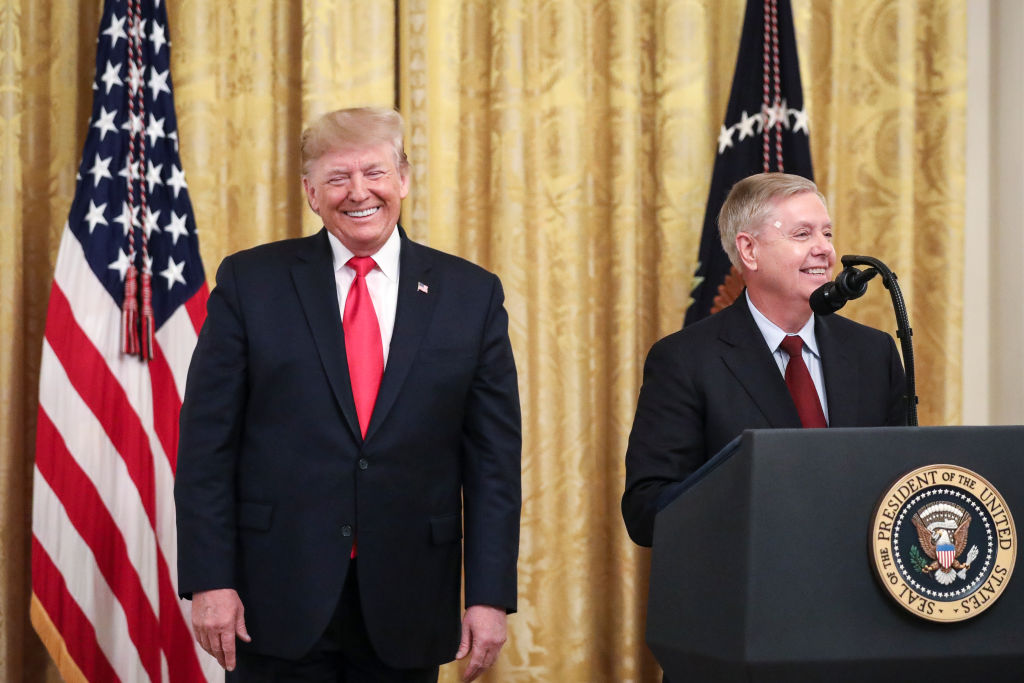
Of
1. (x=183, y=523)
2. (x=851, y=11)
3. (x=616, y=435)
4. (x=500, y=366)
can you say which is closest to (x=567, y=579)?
(x=616, y=435)

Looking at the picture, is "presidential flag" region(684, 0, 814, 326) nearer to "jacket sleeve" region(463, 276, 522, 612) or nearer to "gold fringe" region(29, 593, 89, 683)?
"jacket sleeve" region(463, 276, 522, 612)

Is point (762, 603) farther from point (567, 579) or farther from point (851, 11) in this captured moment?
point (851, 11)

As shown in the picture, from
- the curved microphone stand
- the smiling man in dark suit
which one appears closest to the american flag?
the smiling man in dark suit

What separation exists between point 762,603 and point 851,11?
9.49ft

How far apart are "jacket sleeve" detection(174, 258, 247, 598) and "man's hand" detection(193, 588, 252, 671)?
0.07 feet

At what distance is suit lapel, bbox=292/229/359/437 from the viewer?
2.08m

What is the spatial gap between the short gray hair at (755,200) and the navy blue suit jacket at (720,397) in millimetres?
192

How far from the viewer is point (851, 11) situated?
3.67m

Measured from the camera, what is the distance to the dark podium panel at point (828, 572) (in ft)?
4.32

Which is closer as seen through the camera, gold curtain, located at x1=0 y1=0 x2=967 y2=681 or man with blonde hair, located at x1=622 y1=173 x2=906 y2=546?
man with blonde hair, located at x1=622 y1=173 x2=906 y2=546

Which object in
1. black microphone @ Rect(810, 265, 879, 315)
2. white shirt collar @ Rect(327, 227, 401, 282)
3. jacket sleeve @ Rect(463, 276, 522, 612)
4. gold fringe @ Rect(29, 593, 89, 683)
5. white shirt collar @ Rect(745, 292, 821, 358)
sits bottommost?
gold fringe @ Rect(29, 593, 89, 683)

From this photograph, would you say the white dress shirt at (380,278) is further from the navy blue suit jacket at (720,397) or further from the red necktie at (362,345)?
the navy blue suit jacket at (720,397)

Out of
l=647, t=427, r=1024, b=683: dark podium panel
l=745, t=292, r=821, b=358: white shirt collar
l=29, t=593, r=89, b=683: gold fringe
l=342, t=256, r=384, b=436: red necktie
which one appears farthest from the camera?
l=29, t=593, r=89, b=683: gold fringe

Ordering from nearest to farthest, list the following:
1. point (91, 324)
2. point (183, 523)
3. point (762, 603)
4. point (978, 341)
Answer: point (762, 603), point (183, 523), point (91, 324), point (978, 341)
